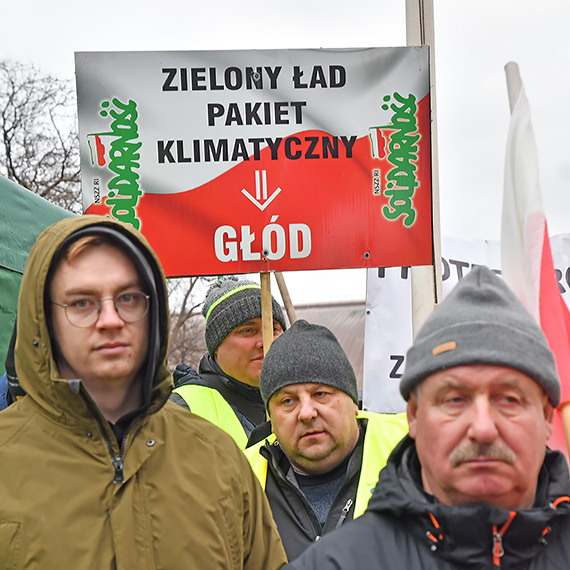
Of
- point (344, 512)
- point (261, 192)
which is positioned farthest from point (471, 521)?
point (261, 192)

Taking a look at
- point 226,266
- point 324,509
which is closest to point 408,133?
point 226,266

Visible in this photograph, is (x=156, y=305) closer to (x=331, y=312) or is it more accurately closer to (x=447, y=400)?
(x=447, y=400)

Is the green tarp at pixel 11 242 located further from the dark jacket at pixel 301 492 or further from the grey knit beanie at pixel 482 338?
the grey knit beanie at pixel 482 338

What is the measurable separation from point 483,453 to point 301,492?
1371 millimetres

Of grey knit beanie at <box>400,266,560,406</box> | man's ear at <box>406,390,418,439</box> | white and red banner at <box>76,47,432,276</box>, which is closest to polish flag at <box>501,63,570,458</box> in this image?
grey knit beanie at <box>400,266,560,406</box>

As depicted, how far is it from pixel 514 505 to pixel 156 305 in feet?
3.30

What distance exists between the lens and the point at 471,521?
1.74m

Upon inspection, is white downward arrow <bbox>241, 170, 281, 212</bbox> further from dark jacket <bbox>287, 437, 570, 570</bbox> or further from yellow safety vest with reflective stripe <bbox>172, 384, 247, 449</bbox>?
dark jacket <bbox>287, 437, 570, 570</bbox>

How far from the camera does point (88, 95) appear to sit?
427 cm

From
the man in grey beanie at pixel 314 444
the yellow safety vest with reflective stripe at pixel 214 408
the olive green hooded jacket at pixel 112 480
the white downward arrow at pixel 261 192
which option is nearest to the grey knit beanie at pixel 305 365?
the man in grey beanie at pixel 314 444

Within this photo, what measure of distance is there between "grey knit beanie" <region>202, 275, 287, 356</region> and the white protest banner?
176cm

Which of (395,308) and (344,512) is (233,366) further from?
(395,308)

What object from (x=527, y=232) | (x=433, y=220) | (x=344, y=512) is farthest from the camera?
(x=433, y=220)

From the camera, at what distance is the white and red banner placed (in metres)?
4.24
